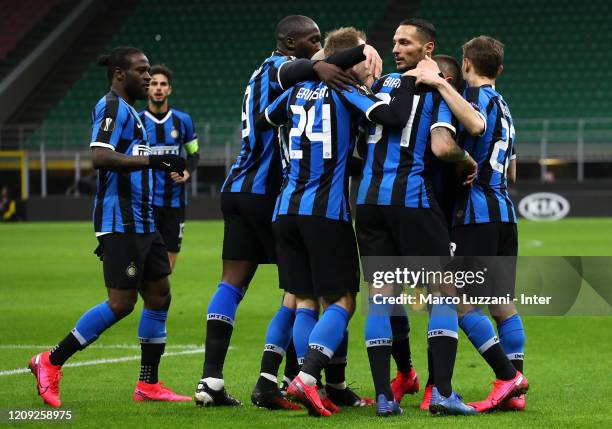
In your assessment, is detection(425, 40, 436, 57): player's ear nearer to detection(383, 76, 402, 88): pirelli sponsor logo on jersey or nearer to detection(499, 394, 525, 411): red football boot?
detection(383, 76, 402, 88): pirelli sponsor logo on jersey

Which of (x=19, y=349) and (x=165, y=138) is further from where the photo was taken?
(x=165, y=138)

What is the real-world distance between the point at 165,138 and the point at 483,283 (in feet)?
17.1

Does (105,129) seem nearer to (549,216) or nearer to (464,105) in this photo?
(464,105)

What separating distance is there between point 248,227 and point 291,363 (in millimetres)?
861

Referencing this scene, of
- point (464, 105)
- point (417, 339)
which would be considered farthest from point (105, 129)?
point (417, 339)

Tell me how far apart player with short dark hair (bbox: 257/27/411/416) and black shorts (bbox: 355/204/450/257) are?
0.44 ft

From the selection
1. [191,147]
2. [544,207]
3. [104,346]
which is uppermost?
[191,147]

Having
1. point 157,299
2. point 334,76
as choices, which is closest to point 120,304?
point 157,299

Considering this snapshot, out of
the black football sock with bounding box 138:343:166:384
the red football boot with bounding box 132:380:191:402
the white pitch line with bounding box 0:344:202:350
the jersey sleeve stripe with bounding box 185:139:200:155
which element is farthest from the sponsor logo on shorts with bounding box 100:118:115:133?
the jersey sleeve stripe with bounding box 185:139:200:155

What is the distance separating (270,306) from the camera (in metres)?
12.1

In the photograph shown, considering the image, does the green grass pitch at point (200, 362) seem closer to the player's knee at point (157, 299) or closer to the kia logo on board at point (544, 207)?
the player's knee at point (157, 299)

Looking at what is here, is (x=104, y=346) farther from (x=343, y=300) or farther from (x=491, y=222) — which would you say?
(x=491, y=222)

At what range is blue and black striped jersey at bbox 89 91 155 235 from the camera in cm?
649

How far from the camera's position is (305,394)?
223 inches
